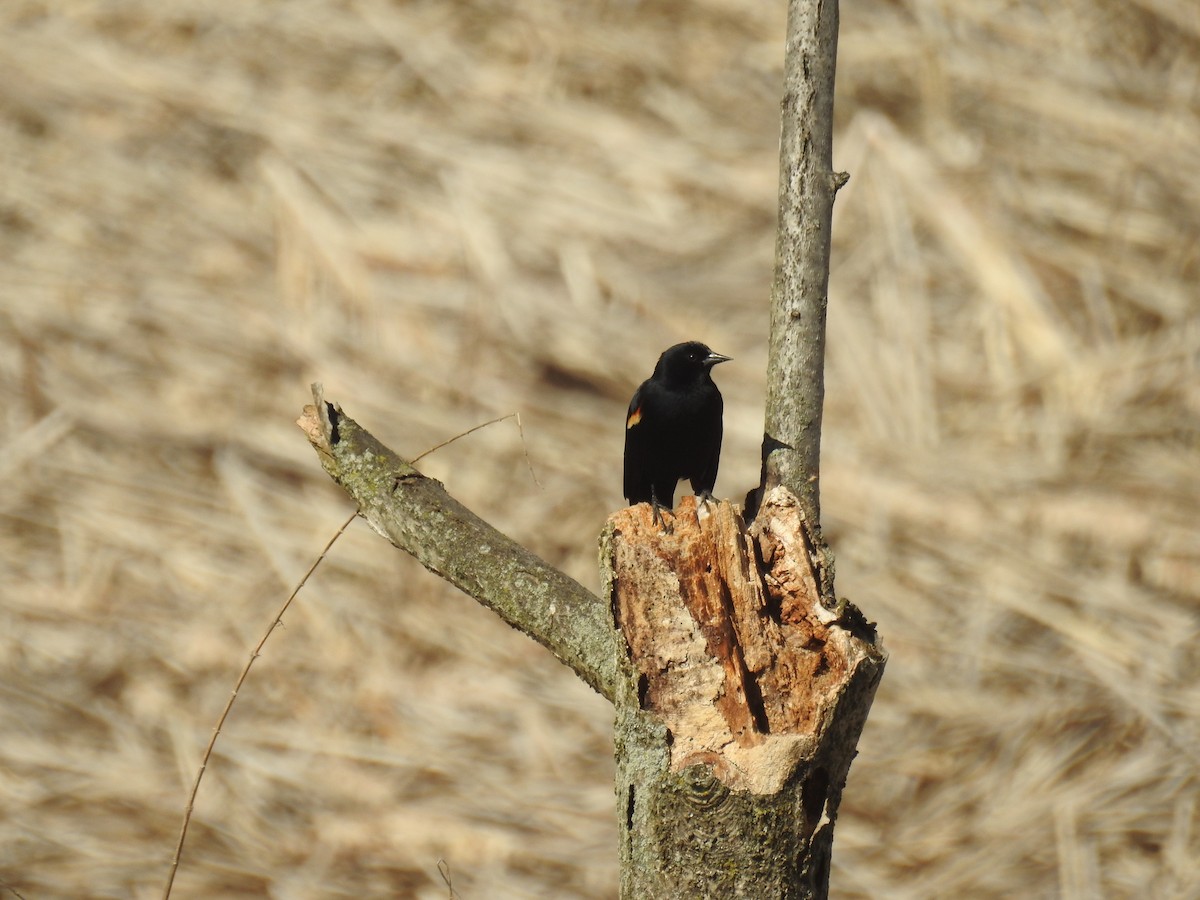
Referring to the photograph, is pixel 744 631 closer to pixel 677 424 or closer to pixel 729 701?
pixel 729 701

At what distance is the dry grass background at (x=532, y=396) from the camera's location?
7.32 meters

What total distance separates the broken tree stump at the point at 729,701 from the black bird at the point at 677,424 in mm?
2084

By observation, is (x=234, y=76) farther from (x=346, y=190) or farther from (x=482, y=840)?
(x=482, y=840)

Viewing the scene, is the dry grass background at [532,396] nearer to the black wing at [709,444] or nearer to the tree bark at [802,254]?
the black wing at [709,444]

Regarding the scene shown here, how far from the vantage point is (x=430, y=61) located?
816 centimetres

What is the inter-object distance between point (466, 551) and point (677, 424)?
191cm

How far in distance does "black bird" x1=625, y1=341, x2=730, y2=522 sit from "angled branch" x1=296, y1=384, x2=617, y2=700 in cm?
172

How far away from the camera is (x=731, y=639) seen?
2.72 m

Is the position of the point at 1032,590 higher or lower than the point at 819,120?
higher

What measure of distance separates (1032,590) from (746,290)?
2.21 metres

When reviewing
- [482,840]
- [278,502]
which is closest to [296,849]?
[482,840]

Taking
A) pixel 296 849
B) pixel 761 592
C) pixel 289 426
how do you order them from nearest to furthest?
pixel 761 592 < pixel 296 849 < pixel 289 426

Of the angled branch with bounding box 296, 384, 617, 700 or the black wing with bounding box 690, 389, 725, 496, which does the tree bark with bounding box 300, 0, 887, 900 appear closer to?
the angled branch with bounding box 296, 384, 617, 700

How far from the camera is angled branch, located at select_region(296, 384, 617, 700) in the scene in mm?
2975
